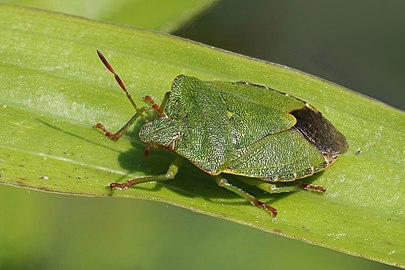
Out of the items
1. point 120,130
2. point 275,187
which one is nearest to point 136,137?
point 120,130

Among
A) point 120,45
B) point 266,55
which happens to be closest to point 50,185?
point 120,45

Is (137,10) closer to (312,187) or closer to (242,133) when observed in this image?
(242,133)

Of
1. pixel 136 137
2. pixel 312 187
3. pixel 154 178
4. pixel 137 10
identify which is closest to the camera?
pixel 154 178

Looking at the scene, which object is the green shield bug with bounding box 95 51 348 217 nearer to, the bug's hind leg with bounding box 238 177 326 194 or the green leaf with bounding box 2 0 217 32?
the bug's hind leg with bounding box 238 177 326 194

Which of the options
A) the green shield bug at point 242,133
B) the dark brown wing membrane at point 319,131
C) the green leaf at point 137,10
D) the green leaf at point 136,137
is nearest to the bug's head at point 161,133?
the green shield bug at point 242,133

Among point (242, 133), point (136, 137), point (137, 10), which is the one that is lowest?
point (136, 137)

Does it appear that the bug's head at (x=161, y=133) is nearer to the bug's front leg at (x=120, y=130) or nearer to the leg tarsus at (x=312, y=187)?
the bug's front leg at (x=120, y=130)

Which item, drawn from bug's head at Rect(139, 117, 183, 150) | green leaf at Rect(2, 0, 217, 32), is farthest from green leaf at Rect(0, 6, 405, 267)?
green leaf at Rect(2, 0, 217, 32)
